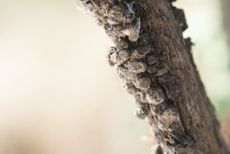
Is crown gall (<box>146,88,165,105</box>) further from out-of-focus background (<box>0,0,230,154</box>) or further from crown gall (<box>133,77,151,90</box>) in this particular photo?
out-of-focus background (<box>0,0,230,154</box>)

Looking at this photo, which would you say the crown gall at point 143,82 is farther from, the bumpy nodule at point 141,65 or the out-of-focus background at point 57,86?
the out-of-focus background at point 57,86

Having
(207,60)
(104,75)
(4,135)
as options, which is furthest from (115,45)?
(4,135)

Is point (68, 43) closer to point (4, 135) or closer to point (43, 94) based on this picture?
point (43, 94)

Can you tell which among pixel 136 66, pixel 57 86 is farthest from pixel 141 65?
pixel 57 86

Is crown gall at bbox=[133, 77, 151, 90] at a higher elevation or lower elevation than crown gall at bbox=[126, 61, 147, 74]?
lower

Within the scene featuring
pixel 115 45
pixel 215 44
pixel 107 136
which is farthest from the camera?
pixel 107 136

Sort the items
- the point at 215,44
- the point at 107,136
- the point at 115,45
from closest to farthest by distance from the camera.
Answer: the point at 115,45 < the point at 215,44 < the point at 107,136

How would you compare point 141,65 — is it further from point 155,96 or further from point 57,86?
point 57,86

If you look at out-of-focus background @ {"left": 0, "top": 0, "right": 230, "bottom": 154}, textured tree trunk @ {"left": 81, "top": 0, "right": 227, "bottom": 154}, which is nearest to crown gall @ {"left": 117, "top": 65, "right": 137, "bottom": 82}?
textured tree trunk @ {"left": 81, "top": 0, "right": 227, "bottom": 154}
